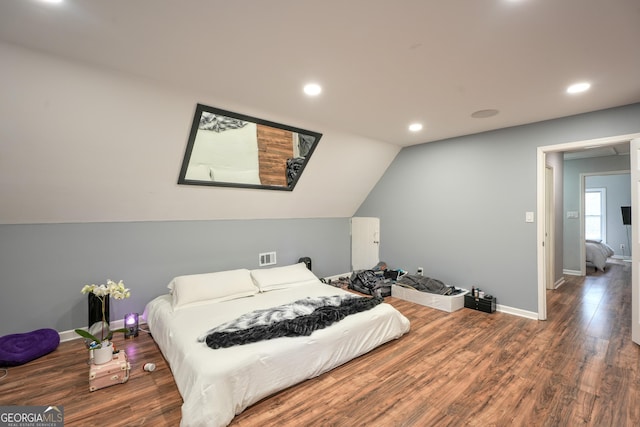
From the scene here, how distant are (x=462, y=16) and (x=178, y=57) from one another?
1.80m

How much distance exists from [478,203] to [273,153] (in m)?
2.82

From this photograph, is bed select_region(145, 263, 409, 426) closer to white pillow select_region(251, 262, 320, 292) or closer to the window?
white pillow select_region(251, 262, 320, 292)

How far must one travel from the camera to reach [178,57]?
6.59 feet

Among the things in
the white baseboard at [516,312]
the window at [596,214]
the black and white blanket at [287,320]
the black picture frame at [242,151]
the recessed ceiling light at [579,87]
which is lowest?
the white baseboard at [516,312]

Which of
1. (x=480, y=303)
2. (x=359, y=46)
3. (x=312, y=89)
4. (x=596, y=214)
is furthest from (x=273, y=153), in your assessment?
(x=596, y=214)

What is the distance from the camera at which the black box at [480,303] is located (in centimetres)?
369

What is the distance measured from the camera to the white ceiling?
60.6 inches

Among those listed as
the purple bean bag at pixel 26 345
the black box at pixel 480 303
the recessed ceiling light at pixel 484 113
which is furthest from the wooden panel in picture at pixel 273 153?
the black box at pixel 480 303

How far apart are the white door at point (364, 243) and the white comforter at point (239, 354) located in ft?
7.47

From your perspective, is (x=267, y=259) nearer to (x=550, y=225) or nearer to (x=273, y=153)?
(x=273, y=153)

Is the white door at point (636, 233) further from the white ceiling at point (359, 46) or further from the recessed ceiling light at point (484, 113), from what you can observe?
the recessed ceiling light at point (484, 113)

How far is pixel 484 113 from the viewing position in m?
3.15

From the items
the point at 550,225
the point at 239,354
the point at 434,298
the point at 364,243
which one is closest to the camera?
the point at 239,354

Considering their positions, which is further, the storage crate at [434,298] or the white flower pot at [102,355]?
the storage crate at [434,298]
